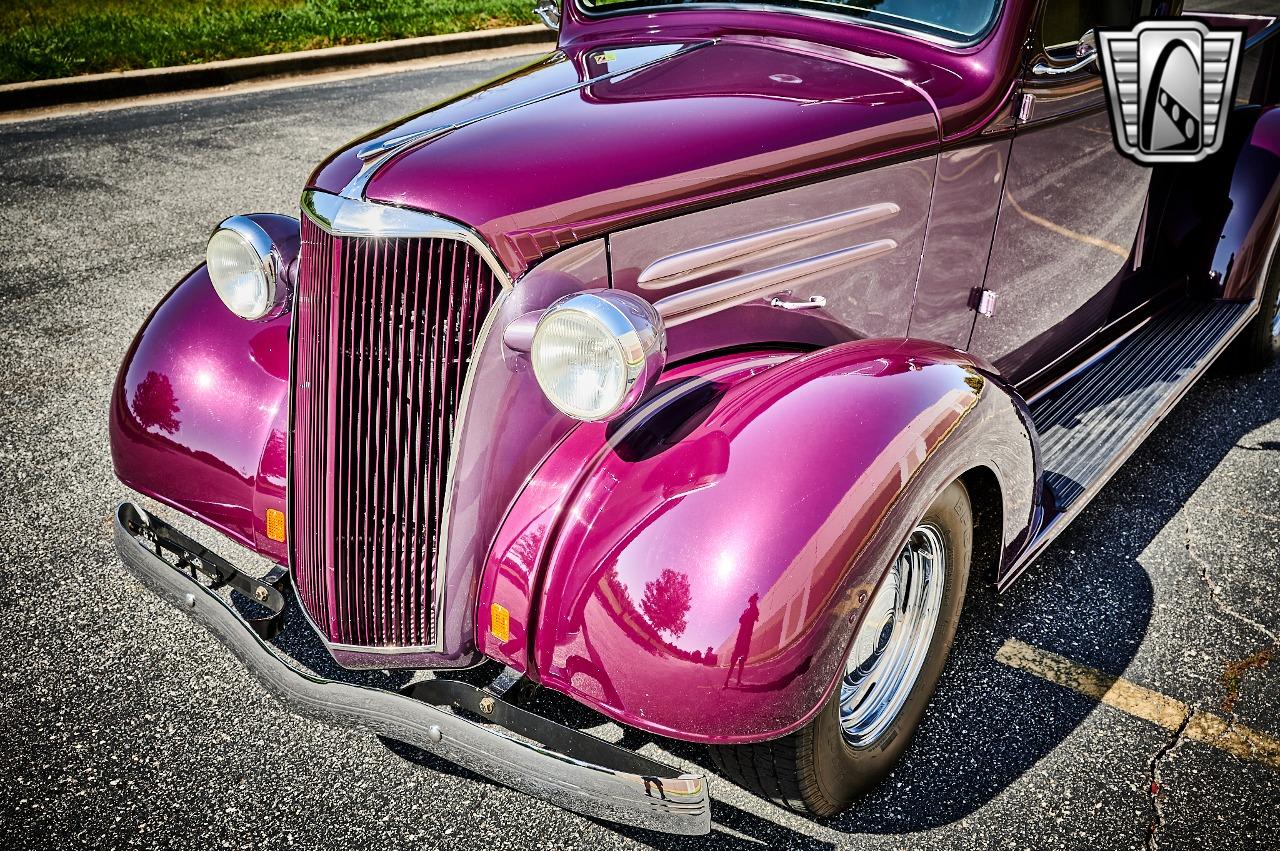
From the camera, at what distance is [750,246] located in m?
2.21

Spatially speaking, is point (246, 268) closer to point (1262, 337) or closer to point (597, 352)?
point (597, 352)

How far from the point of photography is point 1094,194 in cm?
327

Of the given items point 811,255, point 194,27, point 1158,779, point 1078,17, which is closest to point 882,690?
point 1158,779

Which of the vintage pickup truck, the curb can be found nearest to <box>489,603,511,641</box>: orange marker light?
the vintage pickup truck

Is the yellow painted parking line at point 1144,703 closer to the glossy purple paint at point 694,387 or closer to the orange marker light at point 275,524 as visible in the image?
the glossy purple paint at point 694,387

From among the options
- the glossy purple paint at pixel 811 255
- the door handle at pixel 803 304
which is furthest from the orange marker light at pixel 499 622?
the door handle at pixel 803 304

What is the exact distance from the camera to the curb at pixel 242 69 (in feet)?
24.8

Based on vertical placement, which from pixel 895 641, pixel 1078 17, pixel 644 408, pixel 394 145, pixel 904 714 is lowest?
pixel 904 714

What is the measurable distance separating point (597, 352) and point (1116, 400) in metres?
2.12

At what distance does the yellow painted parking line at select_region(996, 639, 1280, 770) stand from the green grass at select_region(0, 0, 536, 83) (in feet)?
27.2

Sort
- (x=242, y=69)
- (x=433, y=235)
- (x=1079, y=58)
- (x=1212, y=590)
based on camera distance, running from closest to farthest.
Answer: (x=433, y=235), (x=1079, y=58), (x=1212, y=590), (x=242, y=69)

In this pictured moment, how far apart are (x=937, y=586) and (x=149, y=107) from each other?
24.9ft

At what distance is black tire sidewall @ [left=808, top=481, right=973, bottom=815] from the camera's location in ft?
6.49

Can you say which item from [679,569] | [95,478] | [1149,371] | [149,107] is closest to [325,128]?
[149,107]
